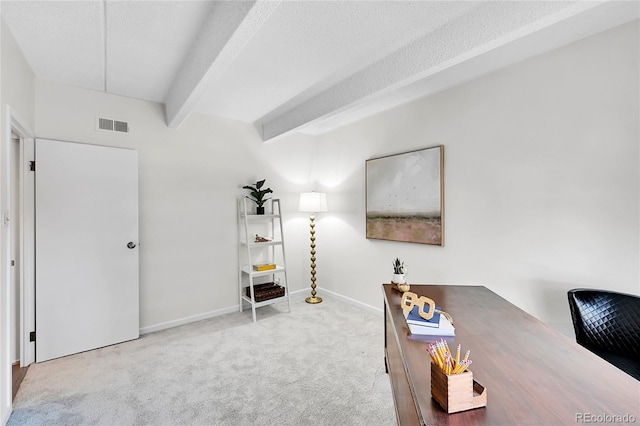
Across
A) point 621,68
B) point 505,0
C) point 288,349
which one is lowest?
point 288,349

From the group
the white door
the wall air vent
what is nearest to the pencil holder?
the white door

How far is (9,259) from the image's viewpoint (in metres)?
1.95

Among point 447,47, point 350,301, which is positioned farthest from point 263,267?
point 447,47

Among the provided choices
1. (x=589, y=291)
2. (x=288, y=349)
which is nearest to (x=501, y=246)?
(x=589, y=291)

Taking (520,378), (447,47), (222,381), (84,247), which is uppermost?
(447,47)

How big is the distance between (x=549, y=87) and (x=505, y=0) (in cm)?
98

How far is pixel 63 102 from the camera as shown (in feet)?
8.87

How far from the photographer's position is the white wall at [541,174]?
1.88 meters

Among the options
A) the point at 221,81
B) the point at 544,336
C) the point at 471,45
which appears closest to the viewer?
the point at 544,336

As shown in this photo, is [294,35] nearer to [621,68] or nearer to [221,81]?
[221,81]

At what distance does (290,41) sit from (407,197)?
190cm

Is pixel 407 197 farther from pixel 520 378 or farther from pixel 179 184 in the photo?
pixel 179 184

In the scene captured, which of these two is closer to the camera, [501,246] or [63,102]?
[501,246]

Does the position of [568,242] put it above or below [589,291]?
above
